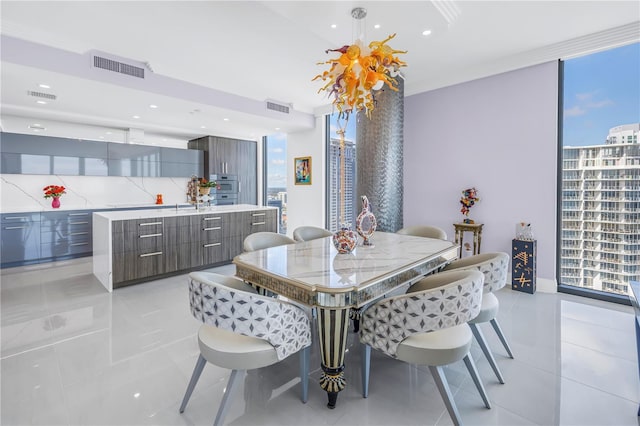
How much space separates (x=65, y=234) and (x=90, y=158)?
4.50 feet

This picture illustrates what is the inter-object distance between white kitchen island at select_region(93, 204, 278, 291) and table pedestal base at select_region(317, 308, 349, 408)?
3.04 m

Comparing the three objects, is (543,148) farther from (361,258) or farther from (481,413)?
(481,413)

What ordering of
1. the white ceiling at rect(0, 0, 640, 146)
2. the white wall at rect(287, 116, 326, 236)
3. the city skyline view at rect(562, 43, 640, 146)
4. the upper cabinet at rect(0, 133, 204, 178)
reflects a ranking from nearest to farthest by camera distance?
the white ceiling at rect(0, 0, 640, 146), the city skyline view at rect(562, 43, 640, 146), the upper cabinet at rect(0, 133, 204, 178), the white wall at rect(287, 116, 326, 236)

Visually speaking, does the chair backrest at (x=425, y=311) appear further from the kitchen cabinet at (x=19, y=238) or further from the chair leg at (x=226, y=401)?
the kitchen cabinet at (x=19, y=238)

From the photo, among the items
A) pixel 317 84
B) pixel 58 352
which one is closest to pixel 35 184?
pixel 58 352

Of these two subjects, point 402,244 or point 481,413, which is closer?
point 481,413

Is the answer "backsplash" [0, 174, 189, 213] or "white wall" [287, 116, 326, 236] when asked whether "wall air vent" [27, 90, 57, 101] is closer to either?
"backsplash" [0, 174, 189, 213]

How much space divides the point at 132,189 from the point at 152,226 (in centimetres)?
291

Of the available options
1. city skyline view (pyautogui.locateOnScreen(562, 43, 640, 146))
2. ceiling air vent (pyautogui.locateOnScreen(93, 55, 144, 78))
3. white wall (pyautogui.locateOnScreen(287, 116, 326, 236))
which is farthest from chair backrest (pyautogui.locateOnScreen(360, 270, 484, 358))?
white wall (pyautogui.locateOnScreen(287, 116, 326, 236))

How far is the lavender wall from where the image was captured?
3500mm

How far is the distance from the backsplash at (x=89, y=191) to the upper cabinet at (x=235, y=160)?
78 centimetres

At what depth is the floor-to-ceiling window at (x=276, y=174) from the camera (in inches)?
271

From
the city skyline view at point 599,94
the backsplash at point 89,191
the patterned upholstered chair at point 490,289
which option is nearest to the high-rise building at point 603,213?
the city skyline view at point 599,94

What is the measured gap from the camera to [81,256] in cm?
520
